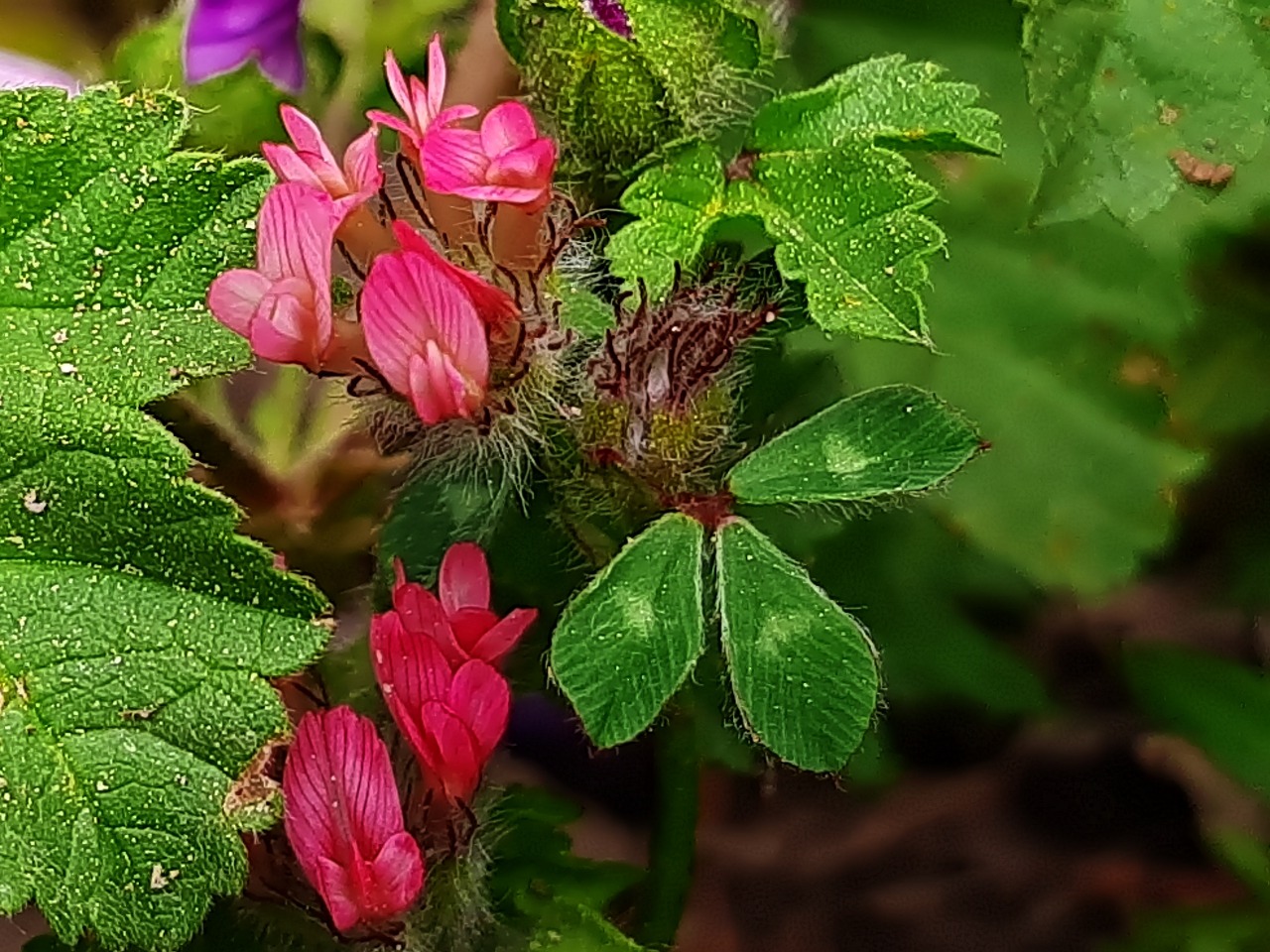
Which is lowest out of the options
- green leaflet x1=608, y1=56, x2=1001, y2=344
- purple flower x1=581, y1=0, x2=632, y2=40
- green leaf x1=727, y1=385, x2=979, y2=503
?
green leaf x1=727, y1=385, x2=979, y2=503

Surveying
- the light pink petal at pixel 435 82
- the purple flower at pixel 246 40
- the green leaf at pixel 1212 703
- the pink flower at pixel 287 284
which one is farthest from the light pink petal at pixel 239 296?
the green leaf at pixel 1212 703

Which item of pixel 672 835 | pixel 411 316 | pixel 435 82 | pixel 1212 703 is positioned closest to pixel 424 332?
pixel 411 316

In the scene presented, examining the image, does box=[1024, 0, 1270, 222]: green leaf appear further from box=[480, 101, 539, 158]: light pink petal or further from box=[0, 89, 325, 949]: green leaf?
box=[0, 89, 325, 949]: green leaf

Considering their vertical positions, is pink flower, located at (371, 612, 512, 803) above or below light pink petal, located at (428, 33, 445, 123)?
below

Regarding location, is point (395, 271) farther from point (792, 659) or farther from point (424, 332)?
point (792, 659)

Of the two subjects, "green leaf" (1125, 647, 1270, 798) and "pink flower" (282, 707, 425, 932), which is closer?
"pink flower" (282, 707, 425, 932)

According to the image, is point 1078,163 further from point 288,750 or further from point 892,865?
point 892,865

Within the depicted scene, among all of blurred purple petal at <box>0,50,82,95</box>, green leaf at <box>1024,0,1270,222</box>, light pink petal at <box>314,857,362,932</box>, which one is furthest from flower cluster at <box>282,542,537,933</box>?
blurred purple petal at <box>0,50,82,95</box>
